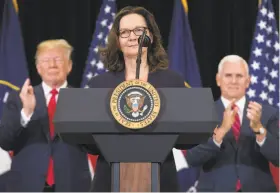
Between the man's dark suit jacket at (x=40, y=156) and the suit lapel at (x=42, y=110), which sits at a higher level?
the suit lapel at (x=42, y=110)

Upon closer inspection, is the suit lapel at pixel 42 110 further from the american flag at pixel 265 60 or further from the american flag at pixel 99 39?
the american flag at pixel 265 60

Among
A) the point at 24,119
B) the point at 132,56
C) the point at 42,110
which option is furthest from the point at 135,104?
the point at 42,110

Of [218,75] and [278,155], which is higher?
[218,75]

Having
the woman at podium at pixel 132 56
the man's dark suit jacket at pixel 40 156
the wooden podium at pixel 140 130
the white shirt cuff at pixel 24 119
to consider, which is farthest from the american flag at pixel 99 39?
the wooden podium at pixel 140 130

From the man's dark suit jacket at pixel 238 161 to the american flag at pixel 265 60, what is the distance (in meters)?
0.41

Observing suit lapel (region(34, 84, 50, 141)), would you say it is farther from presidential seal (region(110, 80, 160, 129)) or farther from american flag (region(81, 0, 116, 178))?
presidential seal (region(110, 80, 160, 129))

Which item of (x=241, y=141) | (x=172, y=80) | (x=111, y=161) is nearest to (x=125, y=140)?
(x=111, y=161)

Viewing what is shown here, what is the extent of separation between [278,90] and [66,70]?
1816 mm

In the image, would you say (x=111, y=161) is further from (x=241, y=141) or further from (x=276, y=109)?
(x=276, y=109)

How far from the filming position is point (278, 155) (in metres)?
4.54

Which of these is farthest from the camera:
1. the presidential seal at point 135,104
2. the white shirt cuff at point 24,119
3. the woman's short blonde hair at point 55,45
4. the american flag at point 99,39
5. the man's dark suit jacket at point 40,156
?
the american flag at point 99,39

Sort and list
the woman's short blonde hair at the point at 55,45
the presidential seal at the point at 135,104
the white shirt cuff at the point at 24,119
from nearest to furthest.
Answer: the presidential seal at the point at 135,104, the white shirt cuff at the point at 24,119, the woman's short blonde hair at the point at 55,45

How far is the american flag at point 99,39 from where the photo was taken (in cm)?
480

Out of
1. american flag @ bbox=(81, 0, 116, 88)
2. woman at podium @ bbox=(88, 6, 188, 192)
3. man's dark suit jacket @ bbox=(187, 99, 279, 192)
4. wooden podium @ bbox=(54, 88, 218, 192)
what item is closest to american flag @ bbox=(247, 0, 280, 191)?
man's dark suit jacket @ bbox=(187, 99, 279, 192)
